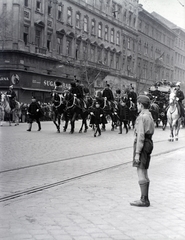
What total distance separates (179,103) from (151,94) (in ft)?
33.7

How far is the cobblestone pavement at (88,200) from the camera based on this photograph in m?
4.81

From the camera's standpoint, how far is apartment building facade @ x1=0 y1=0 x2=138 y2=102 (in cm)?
1453

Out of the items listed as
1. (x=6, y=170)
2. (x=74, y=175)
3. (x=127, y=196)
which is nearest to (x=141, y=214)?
(x=127, y=196)

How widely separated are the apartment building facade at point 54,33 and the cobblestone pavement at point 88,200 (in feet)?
13.4

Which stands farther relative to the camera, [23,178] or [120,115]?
[120,115]

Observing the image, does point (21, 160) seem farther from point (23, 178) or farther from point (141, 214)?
point (141, 214)

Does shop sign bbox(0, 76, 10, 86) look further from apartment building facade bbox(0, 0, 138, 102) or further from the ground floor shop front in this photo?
apartment building facade bbox(0, 0, 138, 102)

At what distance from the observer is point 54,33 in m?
18.4

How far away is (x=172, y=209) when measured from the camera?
5.99m

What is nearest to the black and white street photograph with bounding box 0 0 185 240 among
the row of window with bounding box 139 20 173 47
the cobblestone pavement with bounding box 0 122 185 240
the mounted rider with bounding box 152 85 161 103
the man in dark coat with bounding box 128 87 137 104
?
the cobblestone pavement with bounding box 0 122 185 240

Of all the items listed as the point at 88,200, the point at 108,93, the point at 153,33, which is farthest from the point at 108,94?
the point at 88,200

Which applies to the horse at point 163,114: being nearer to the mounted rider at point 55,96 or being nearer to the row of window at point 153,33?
the row of window at point 153,33

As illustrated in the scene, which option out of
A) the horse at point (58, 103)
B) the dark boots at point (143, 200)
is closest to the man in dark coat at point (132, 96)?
the horse at point (58, 103)

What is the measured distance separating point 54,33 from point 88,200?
13.0 meters
